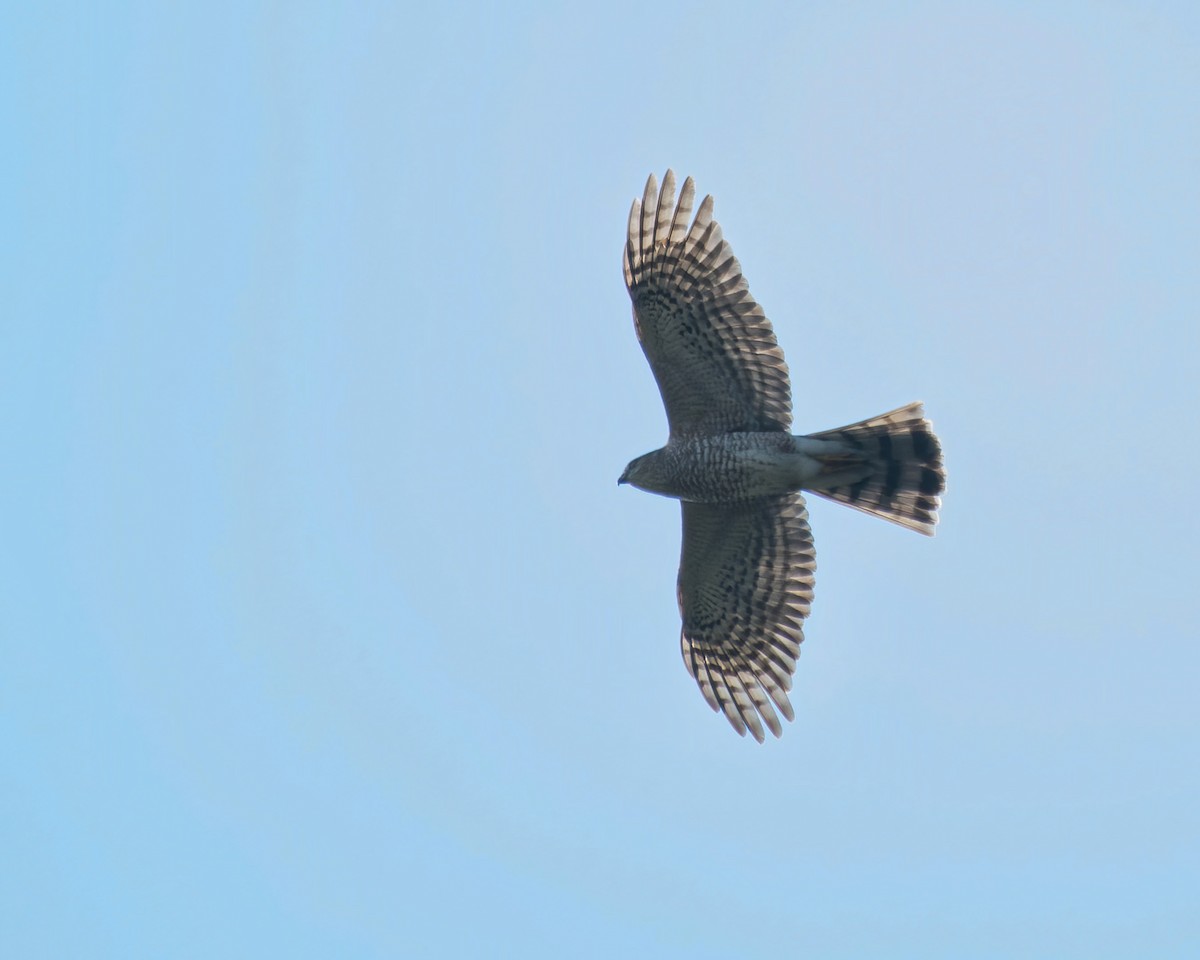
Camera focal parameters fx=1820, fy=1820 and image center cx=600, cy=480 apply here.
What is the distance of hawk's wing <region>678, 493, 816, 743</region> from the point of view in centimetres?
1505

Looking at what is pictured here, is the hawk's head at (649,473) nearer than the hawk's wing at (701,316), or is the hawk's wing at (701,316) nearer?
the hawk's wing at (701,316)

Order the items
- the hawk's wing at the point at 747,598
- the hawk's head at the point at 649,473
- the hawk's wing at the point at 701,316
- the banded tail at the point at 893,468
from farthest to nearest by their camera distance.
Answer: the hawk's wing at the point at 747,598 → the hawk's head at the point at 649,473 → the banded tail at the point at 893,468 → the hawk's wing at the point at 701,316

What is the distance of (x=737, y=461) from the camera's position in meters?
14.3

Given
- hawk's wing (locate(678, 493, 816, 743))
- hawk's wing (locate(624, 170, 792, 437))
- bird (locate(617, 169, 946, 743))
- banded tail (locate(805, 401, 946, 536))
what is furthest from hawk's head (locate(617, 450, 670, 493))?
banded tail (locate(805, 401, 946, 536))

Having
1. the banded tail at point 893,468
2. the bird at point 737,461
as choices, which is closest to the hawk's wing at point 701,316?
the bird at point 737,461

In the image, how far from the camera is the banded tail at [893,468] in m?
14.5

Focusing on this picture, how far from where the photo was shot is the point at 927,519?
1462 cm

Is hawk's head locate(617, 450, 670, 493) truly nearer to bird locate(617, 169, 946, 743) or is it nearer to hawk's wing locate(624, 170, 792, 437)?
bird locate(617, 169, 946, 743)

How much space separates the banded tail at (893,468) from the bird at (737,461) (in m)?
0.01

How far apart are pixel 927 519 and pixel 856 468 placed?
2.32 ft

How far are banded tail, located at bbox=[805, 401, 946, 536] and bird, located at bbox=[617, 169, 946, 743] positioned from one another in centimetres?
1

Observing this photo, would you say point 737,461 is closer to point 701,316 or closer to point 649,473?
point 649,473

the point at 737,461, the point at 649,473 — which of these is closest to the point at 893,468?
the point at 737,461

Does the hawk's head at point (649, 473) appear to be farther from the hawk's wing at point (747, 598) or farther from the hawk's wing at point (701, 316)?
the hawk's wing at point (701, 316)
